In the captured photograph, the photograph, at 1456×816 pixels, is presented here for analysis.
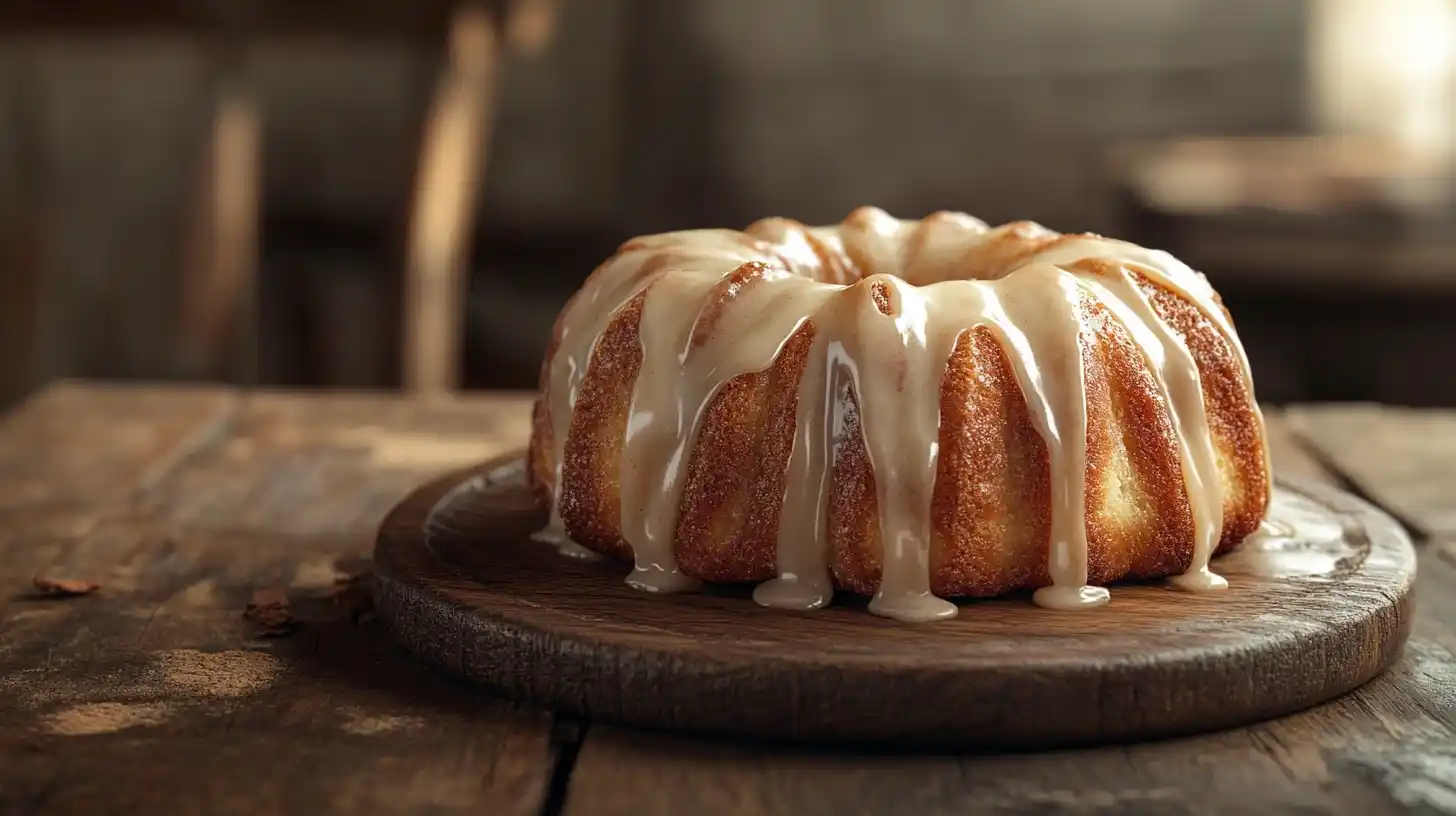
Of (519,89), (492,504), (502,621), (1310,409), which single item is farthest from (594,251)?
(502,621)

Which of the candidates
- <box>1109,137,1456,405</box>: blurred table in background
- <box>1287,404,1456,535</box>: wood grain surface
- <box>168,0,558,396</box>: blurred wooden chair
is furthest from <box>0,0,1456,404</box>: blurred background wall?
<box>1287,404,1456,535</box>: wood grain surface

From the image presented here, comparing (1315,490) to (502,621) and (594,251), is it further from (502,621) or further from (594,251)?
(594,251)

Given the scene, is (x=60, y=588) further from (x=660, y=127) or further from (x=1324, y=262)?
(x=660, y=127)

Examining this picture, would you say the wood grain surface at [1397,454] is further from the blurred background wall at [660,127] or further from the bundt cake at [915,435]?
the blurred background wall at [660,127]

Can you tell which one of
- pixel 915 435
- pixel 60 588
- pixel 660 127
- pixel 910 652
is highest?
pixel 660 127

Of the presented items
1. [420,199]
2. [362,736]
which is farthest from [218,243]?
[362,736]
